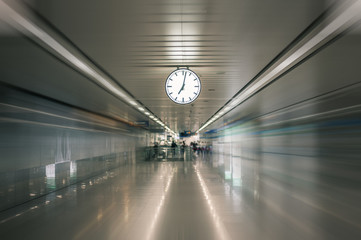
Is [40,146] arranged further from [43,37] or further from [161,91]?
[161,91]

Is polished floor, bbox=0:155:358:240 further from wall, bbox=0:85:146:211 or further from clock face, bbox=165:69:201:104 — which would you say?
clock face, bbox=165:69:201:104

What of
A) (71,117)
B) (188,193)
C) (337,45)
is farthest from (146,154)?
(337,45)

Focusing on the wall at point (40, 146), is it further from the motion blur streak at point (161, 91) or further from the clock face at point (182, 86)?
the clock face at point (182, 86)

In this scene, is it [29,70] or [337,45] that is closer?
[337,45]

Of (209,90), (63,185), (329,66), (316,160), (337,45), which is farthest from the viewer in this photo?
(316,160)

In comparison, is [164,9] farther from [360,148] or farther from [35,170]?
[360,148]

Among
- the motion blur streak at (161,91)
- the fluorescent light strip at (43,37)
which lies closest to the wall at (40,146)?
the motion blur streak at (161,91)

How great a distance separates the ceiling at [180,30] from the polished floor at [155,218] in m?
3.63

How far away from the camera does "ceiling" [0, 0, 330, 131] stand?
357 centimetres

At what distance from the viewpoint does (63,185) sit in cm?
825

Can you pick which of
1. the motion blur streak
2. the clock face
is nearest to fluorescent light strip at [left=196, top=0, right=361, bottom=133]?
the motion blur streak

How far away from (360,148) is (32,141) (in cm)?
1099

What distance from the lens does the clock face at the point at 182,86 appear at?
17.7 feet

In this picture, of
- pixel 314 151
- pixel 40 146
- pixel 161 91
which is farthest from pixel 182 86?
pixel 314 151
